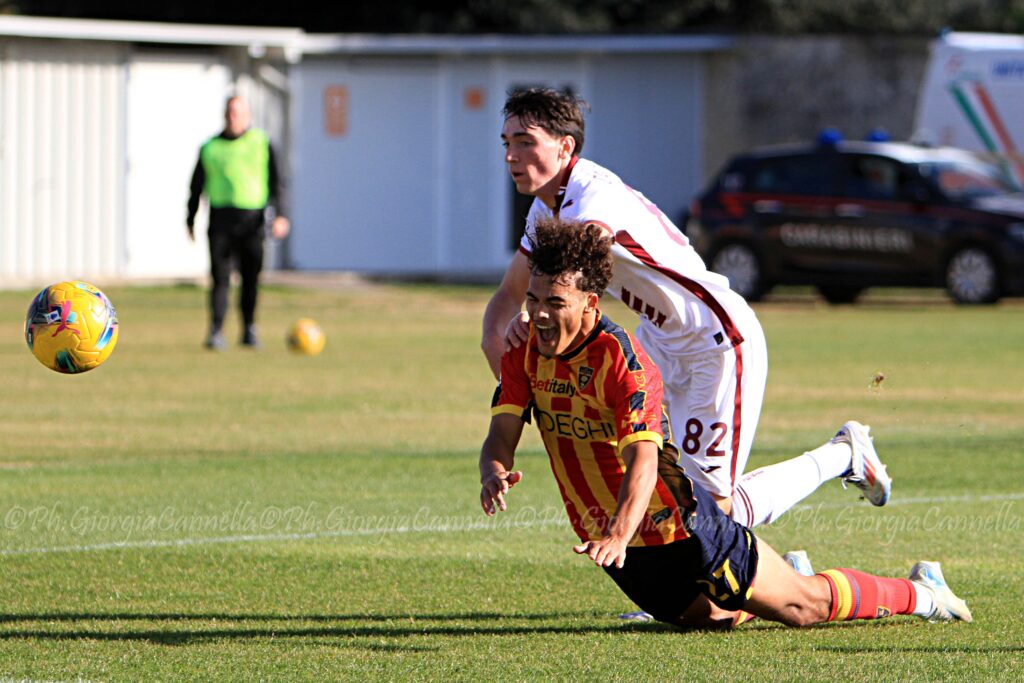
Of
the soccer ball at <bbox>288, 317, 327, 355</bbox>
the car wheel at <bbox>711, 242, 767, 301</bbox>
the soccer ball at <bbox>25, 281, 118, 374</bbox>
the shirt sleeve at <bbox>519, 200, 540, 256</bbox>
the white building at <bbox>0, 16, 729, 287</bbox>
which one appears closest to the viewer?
the shirt sleeve at <bbox>519, 200, 540, 256</bbox>

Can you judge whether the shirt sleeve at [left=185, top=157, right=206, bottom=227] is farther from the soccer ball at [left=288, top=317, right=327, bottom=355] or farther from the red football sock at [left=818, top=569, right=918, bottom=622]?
the red football sock at [left=818, top=569, right=918, bottom=622]

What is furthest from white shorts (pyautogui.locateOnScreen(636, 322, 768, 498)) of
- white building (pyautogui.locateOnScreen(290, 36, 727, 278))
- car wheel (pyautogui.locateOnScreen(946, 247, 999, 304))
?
white building (pyautogui.locateOnScreen(290, 36, 727, 278))

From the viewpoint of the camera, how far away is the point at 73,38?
28062 mm

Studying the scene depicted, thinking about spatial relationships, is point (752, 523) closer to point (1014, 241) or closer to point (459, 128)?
point (1014, 241)

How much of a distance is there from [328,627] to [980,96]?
829 inches

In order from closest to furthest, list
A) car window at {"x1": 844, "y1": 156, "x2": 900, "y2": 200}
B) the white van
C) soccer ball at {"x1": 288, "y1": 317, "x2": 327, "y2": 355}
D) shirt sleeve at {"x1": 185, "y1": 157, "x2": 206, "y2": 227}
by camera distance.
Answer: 1. shirt sleeve at {"x1": 185, "y1": 157, "x2": 206, "y2": 227}
2. soccer ball at {"x1": 288, "y1": 317, "x2": 327, "y2": 355}
3. car window at {"x1": 844, "y1": 156, "x2": 900, "y2": 200}
4. the white van

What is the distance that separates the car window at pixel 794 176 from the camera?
23828 mm

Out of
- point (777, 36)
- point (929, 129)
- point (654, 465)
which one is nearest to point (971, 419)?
point (654, 465)

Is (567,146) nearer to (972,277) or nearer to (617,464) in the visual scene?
(617,464)

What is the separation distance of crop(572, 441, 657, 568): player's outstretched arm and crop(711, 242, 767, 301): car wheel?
62.5 feet

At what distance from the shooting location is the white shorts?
642cm

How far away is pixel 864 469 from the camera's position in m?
6.79

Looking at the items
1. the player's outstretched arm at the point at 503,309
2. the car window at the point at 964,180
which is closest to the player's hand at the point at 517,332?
the player's outstretched arm at the point at 503,309

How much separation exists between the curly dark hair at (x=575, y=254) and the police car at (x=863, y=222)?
17.9 metres
